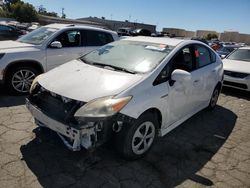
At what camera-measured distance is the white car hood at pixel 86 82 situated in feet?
10.5

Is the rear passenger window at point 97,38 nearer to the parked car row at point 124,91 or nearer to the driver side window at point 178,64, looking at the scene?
the parked car row at point 124,91

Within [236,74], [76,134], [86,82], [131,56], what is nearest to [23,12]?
[236,74]

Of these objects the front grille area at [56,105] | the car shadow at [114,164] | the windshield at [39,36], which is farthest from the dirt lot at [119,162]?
the windshield at [39,36]

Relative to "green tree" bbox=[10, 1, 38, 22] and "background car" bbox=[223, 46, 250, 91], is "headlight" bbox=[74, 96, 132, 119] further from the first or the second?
"green tree" bbox=[10, 1, 38, 22]

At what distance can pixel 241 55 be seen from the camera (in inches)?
361

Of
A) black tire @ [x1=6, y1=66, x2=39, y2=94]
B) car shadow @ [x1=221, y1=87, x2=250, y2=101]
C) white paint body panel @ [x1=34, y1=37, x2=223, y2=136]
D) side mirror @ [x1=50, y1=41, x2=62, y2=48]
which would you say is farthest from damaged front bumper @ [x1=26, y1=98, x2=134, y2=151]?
car shadow @ [x1=221, y1=87, x2=250, y2=101]

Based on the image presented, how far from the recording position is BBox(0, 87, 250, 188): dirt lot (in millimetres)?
3152

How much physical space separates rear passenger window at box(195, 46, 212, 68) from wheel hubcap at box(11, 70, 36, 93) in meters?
3.72

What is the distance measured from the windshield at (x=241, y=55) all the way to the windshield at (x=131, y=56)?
583 centimetres

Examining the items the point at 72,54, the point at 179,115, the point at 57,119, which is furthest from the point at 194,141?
the point at 72,54

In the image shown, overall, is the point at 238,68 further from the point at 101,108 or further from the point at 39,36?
the point at 101,108

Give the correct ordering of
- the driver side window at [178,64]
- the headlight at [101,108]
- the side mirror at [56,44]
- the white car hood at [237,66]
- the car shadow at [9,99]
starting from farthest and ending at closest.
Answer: the white car hood at [237,66]
the side mirror at [56,44]
the car shadow at [9,99]
the driver side window at [178,64]
the headlight at [101,108]

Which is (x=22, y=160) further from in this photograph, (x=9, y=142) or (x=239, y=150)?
(x=239, y=150)

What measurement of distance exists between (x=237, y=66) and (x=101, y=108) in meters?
6.51
